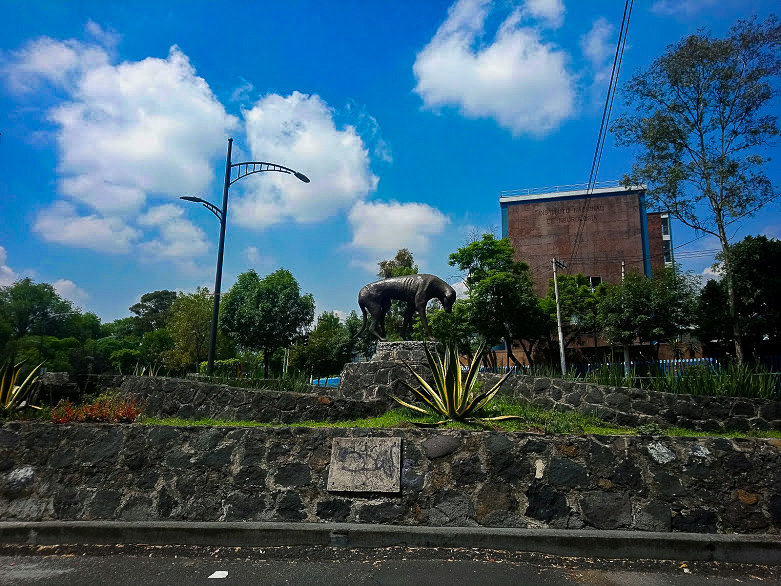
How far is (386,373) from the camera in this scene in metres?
12.2

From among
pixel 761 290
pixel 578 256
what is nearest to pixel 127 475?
pixel 761 290

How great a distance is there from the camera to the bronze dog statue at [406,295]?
13.8 m

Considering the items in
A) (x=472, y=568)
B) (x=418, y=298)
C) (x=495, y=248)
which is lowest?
(x=472, y=568)

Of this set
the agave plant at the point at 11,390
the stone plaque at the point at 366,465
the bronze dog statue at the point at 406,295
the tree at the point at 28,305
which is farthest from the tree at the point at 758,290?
the tree at the point at 28,305

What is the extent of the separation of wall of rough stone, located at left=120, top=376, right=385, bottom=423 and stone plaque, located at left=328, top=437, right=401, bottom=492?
4012 millimetres

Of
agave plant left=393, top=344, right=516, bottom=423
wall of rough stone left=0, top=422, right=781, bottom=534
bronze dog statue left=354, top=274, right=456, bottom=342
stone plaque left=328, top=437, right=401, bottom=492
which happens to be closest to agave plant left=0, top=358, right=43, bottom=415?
wall of rough stone left=0, top=422, right=781, bottom=534

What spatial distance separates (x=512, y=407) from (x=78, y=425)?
6364 millimetres

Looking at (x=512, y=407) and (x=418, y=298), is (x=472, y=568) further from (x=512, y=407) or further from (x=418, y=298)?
(x=418, y=298)

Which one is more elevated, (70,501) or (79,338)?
(79,338)

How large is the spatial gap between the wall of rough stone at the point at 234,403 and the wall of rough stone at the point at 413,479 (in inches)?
152

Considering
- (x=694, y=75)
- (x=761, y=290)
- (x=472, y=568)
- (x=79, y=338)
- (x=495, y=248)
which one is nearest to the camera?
(x=472, y=568)

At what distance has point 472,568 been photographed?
4945 millimetres

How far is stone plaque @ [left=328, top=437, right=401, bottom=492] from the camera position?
592cm

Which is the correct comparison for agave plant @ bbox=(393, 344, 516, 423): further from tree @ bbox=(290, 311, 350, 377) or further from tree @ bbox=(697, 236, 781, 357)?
tree @ bbox=(290, 311, 350, 377)
